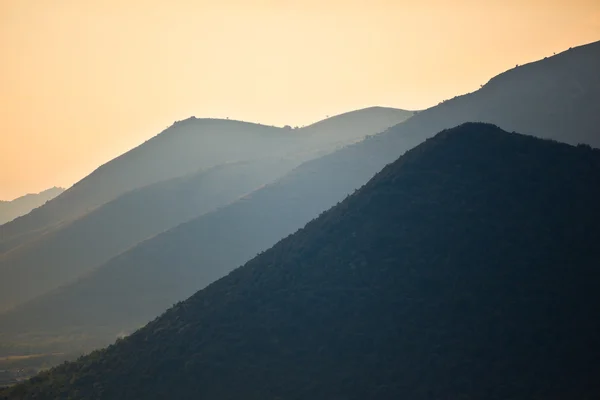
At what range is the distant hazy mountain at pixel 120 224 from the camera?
438ft

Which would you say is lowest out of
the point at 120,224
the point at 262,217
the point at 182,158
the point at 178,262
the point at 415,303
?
the point at 415,303

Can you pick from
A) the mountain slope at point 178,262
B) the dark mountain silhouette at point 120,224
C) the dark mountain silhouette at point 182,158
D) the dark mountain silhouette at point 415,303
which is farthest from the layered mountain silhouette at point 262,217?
the dark mountain silhouette at point 415,303

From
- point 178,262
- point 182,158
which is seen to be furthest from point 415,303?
point 182,158

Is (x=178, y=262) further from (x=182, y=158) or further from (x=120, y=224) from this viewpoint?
(x=182, y=158)

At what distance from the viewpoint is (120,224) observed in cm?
14525

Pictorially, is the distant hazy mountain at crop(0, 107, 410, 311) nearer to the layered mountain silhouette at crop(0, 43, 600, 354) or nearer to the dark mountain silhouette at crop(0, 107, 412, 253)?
the dark mountain silhouette at crop(0, 107, 412, 253)

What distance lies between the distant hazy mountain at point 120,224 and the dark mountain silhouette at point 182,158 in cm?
1739

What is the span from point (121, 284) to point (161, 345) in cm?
7445

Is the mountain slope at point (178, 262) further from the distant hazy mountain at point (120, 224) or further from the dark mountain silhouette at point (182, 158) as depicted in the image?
the dark mountain silhouette at point (182, 158)

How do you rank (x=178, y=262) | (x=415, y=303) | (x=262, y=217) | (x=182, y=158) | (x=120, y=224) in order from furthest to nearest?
(x=182, y=158) < (x=120, y=224) < (x=262, y=217) < (x=178, y=262) < (x=415, y=303)

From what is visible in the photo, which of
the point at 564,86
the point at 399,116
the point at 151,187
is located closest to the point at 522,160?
the point at 564,86

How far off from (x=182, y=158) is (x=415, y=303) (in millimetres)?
161530

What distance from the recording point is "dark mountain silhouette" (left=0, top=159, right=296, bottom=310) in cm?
13388

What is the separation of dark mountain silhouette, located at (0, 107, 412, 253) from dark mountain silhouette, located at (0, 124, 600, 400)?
13118cm
